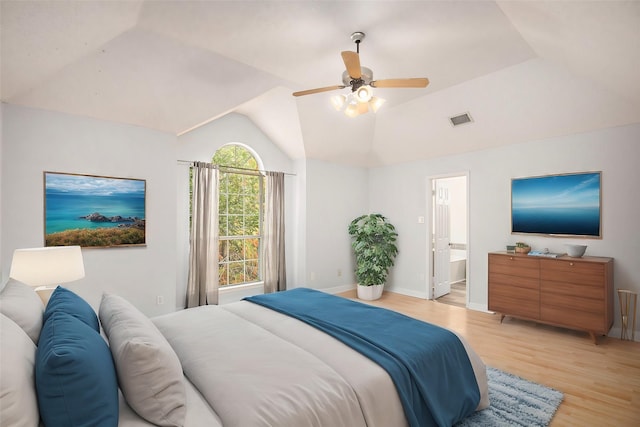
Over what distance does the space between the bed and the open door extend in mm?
3623

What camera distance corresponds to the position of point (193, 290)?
4363mm

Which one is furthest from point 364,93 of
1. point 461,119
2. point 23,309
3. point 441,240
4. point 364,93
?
point 441,240

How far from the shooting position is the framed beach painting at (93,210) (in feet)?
10.4

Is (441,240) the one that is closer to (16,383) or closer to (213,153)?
(213,153)

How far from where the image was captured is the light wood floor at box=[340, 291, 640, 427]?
7.44ft

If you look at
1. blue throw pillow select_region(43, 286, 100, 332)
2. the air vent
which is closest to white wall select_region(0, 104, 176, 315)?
blue throw pillow select_region(43, 286, 100, 332)

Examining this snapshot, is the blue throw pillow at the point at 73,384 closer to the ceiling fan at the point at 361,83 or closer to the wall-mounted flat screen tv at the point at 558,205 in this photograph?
the ceiling fan at the point at 361,83

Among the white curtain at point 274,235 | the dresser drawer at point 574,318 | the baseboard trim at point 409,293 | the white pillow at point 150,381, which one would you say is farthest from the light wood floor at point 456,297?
the white pillow at point 150,381

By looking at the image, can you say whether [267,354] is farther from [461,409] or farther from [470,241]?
[470,241]

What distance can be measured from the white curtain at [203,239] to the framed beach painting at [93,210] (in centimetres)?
80

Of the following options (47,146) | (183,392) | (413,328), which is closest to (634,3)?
(413,328)

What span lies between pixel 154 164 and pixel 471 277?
461cm

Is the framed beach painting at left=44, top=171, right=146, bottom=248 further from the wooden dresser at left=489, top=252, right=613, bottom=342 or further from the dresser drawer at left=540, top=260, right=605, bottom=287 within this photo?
the dresser drawer at left=540, top=260, right=605, bottom=287

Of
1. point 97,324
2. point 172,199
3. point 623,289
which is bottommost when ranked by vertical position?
point 623,289
